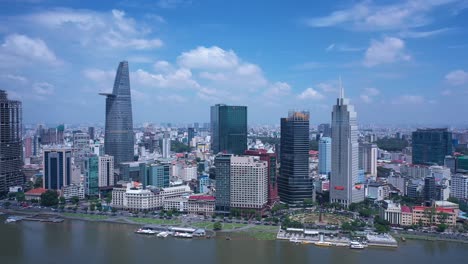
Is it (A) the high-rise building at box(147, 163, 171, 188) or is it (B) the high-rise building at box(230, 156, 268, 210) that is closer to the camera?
(B) the high-rise building at box(230, 156, 268, 210)

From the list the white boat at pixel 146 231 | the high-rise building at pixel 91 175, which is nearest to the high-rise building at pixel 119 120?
the high-rise building at pixel 91 175

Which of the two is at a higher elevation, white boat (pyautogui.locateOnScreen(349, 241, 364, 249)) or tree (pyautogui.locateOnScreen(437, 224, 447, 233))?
tree (pyautogui.locateOnScreen(437, 224, 447, 233))

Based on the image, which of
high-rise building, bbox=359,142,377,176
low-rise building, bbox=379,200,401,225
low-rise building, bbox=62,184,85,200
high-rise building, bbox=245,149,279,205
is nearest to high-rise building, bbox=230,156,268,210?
high-rise building, bbox=245,149,279,205

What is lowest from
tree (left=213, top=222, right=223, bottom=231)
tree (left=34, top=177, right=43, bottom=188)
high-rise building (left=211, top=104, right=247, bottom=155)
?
tree (left=213, top=222, right=223, bottom=231)

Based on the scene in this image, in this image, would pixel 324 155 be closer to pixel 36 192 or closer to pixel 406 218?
pixel 406 218

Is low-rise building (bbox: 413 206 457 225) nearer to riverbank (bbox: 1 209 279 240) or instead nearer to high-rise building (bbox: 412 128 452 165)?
riverbank (bbox: 1 209 279 240)

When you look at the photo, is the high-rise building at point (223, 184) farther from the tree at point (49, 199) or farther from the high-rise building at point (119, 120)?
the high-rise building at point (119, 120)
